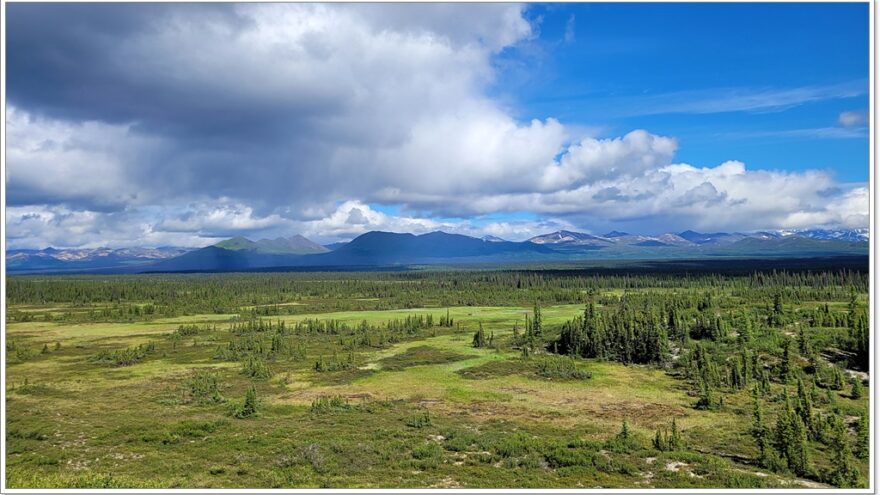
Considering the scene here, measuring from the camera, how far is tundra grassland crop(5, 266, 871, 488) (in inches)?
1271

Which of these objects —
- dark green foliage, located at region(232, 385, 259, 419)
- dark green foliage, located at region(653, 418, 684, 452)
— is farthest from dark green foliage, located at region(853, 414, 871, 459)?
dark green foliage, located at region(232, 385, 259, 419)

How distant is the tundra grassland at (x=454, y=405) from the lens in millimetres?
32281

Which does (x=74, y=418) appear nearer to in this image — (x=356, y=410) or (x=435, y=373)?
(x=356, y=410)

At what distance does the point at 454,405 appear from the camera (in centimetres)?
5100

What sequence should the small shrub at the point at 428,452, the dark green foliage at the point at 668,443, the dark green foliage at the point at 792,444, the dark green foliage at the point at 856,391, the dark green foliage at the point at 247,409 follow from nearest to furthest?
the dark green foliage at the point at 792,444, the small shrub at the point at 428,452, the dark green foliage at the point at 668,443, the dark green foliage at the point at 247,409, the dark green foliage at the point at 856,391

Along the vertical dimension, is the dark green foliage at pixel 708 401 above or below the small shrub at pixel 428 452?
below

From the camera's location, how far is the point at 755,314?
88.2 metres

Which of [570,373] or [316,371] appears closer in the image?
[570,373]

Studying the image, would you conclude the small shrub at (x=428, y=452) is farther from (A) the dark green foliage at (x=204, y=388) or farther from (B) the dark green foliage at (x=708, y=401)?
(B) the dark green foliage at (x=708, y=401)

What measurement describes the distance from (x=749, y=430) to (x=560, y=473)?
63.7 feet

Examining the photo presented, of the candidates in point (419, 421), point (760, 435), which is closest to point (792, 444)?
point (760, 435)

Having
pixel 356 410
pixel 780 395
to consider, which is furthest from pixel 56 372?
pixel 780 395

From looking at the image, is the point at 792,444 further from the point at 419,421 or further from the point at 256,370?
the point at 256,370

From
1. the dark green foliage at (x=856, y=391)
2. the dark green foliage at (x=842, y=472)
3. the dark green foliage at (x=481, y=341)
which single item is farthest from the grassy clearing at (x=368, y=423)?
the dark green foliage at (x=481, y=341)
